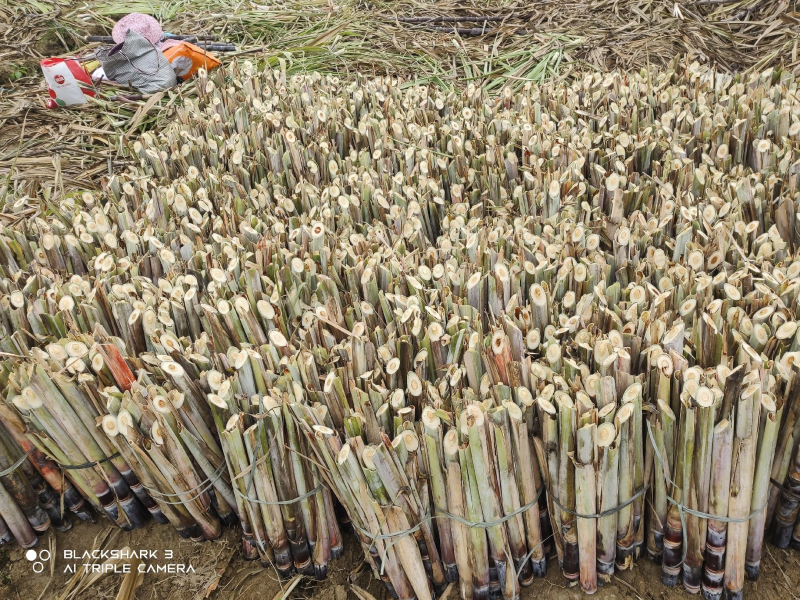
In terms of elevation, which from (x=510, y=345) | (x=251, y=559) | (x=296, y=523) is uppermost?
(x=510, y=345)

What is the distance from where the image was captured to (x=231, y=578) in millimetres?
1854

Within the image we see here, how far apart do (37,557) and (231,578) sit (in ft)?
2.22

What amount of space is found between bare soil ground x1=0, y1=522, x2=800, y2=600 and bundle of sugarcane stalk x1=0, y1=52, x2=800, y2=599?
0.05 meters

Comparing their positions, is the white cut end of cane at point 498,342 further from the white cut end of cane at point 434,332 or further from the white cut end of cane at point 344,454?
the white cut end of cane at point 344,454

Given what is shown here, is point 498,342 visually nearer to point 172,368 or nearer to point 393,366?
point 393,366

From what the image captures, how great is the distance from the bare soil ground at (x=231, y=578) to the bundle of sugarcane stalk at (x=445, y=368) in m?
0.05

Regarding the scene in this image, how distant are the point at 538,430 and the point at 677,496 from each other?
1.24ft

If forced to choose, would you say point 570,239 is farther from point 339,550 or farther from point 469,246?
point 339,550

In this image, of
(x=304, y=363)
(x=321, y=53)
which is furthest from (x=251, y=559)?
(x=321, y=53)

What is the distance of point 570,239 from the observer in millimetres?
2109

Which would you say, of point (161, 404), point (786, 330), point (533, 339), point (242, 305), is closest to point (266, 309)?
point (242, 305)

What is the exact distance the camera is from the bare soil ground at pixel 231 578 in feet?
5.51

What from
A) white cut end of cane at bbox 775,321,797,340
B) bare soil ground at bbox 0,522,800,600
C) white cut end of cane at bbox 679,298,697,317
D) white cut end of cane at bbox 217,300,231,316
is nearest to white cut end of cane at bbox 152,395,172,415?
white cut end of cane at bbox 217,300,231,316

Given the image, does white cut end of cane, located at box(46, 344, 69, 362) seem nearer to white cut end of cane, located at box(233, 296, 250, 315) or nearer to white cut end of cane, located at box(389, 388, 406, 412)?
white cut end of cane, located at box(233, 296, 250, 315)
